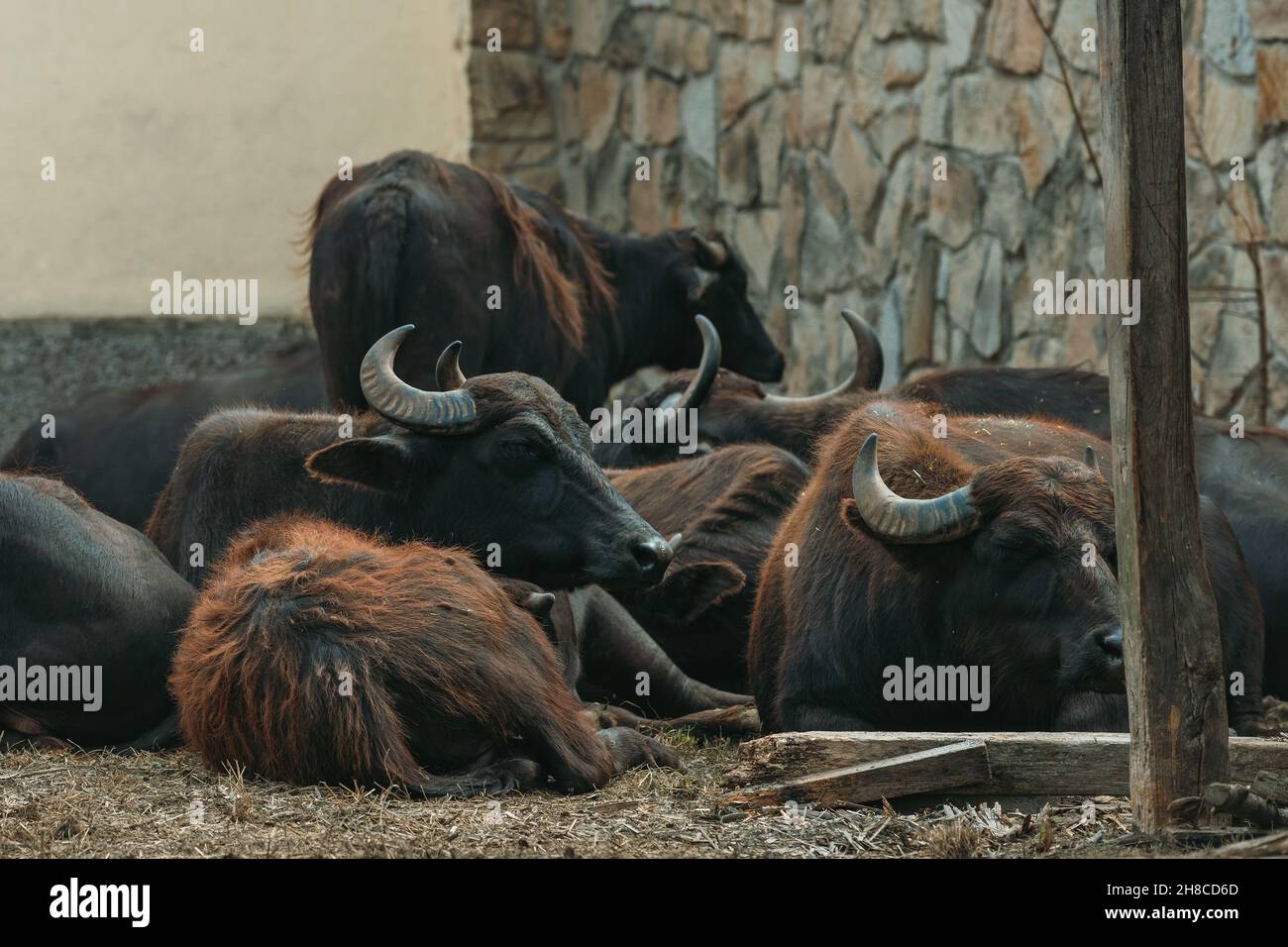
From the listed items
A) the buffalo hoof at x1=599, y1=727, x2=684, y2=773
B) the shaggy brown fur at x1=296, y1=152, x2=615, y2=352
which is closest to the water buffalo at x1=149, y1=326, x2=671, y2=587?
the buffalo hoof at x1=599, y1=727, x2=684, y2=773

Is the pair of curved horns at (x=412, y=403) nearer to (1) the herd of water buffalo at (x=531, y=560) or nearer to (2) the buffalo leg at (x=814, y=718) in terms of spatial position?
(1) the herd of water buffalo at (x=531, y=560)

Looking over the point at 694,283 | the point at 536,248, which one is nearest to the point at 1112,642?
the point at 536,248

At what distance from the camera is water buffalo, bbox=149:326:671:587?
23.9ft

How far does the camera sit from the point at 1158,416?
505cm

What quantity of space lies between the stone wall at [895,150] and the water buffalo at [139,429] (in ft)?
12.3

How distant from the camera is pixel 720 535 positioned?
8.62 meters

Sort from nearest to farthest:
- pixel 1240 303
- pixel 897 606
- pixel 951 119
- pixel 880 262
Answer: pixel 897 606 → pixel 1240 303 → pixel 951 119 → pixel 880 262

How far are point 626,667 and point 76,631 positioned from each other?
7.61ft

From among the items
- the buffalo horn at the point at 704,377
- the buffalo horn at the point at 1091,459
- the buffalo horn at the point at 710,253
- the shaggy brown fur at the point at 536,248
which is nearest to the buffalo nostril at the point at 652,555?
the buffalo horn at the point at 1091,459

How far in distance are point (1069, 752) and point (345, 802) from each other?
2.17 metres

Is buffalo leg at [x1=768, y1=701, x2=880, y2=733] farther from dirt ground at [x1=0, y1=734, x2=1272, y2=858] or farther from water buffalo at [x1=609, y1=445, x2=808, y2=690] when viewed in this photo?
water buffalo at [x1=609, y1=445, x2=808, y2=690]

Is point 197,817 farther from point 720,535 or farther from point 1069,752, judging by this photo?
point 720,535

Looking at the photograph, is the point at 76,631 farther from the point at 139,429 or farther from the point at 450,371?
the point at 139,429

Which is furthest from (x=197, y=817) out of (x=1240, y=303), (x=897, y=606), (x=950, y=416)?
(x=1240, y=303)
